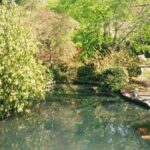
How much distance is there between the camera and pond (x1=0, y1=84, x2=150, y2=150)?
69.6 ft

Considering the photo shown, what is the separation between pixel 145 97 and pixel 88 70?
20.9ft

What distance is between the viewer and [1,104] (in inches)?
904

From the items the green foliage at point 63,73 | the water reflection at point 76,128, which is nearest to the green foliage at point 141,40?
the green foliage at point 63,73

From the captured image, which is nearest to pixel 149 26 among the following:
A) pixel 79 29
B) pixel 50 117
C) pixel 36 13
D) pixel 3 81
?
pixel 79 29

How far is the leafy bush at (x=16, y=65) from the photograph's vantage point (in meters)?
22.6

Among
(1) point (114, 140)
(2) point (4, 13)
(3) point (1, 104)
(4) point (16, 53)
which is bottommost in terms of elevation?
(1) point (114, 140)

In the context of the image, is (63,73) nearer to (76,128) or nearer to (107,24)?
(107,24)

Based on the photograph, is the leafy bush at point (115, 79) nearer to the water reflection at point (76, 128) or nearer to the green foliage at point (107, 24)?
the water reflection at point (76, 128)

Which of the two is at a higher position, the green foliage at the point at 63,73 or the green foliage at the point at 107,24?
the green foliage at the point at 107,24

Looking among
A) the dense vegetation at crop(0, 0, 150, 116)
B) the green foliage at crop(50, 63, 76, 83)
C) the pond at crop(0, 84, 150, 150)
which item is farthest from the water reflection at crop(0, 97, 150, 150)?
the green foliage at crop(50, 63, 76, 83)

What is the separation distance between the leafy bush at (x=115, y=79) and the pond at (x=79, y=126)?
1.27 m

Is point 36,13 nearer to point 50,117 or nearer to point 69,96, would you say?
point 69,96

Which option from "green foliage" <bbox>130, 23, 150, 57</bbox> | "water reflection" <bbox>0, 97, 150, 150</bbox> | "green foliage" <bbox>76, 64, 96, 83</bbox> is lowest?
"water reflection" <bbox>0, 97, 150, 150</bbox>

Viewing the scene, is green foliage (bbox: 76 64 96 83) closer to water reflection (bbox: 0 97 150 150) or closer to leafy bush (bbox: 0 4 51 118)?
water reflection (bbox: 0 97 150 150)
